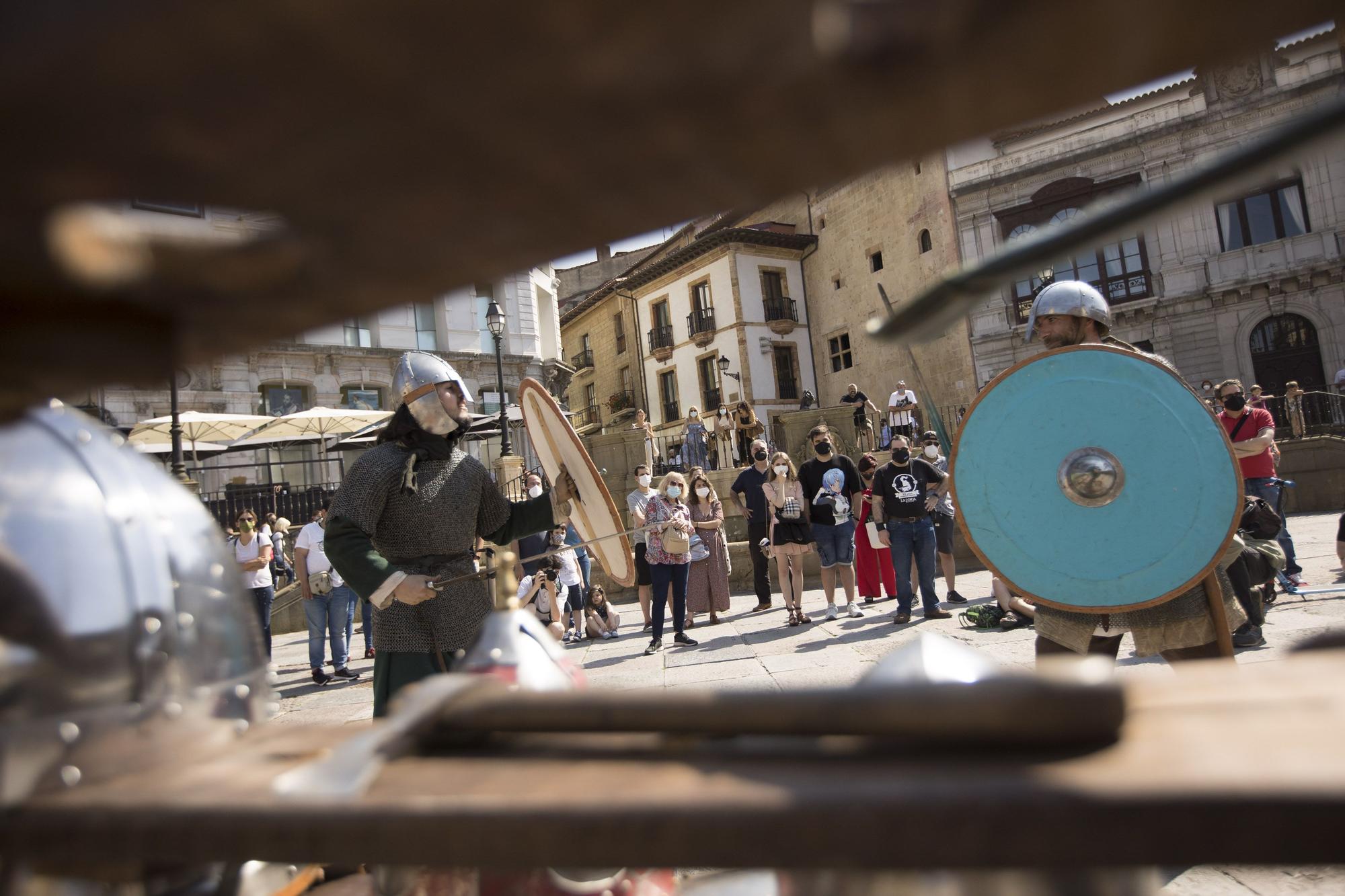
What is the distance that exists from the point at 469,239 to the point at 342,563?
229cm

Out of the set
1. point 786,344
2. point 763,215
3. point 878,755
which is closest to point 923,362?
point 786,344

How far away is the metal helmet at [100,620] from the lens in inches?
31.5

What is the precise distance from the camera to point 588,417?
119 ft

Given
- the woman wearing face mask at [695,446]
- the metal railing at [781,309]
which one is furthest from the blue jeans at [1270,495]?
the metal railing at [781,309]

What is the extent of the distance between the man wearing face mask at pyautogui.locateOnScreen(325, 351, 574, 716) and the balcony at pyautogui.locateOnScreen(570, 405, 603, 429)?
30769mm

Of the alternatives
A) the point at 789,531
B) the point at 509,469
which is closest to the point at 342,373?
the point at 509,469

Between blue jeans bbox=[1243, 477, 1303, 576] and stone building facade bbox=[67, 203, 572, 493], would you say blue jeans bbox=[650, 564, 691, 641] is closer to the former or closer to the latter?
blue jeans bbox=[1243, 477, 1303, 576]

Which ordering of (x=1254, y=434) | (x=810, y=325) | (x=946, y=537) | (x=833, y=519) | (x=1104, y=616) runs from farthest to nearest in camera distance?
1. (x=810, y=325)
2. (x=946, y=537)
3. (x=833, y=519)
4. (x=1254, y=434)
5. (x=1104, y=616)

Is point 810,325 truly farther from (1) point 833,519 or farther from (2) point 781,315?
(1) point 833,519

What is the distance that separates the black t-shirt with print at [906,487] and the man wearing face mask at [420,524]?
4.68 meters

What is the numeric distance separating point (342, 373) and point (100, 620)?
2216 centimetres

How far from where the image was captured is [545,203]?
1.67ft

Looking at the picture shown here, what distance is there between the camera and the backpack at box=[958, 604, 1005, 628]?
6.12 metres

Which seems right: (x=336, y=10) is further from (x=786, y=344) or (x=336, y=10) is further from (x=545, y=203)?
(x=786, y=344)
